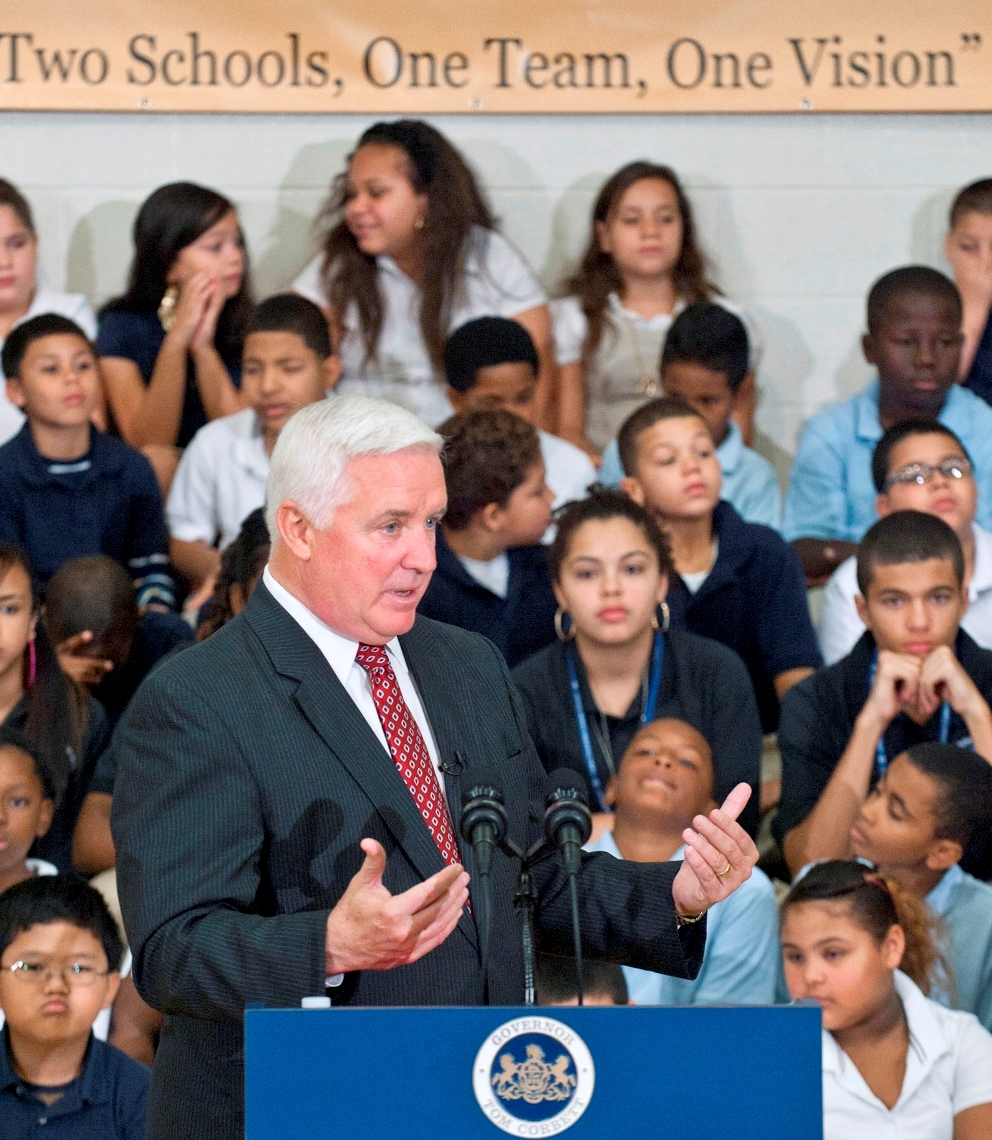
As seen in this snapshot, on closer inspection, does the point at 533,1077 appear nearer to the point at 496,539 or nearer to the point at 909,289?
the point at 496,539

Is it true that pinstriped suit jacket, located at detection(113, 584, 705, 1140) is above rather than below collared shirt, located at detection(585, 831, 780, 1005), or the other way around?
above

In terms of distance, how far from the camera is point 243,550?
4.04 m

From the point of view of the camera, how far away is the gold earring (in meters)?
5.42

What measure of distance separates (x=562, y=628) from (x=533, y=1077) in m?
2.62

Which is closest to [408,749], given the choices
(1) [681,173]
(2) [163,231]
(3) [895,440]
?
(3) [895,440]

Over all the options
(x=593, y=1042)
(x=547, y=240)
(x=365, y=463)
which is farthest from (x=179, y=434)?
(x=593, y=1042)

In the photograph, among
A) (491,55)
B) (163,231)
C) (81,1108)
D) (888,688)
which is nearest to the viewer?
(81,1108)

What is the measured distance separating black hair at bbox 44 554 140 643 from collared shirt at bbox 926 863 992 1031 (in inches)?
77.4

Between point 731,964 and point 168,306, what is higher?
point 168,306

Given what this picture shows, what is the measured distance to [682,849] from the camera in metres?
3.64

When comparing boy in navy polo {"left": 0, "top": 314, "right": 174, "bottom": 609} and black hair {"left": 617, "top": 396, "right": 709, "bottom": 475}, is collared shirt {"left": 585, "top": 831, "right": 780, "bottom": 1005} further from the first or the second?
boy in navy polo {"left": 0, "top": 314, "right": 174, "bottom": 609}

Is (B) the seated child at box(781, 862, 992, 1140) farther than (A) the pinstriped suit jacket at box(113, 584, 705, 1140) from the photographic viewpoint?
Yes

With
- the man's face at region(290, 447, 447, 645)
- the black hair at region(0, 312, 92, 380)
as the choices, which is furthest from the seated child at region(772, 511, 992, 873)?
the black hair at region(0, 312, 92, 380)

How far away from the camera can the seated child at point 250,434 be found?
16.3 ft
